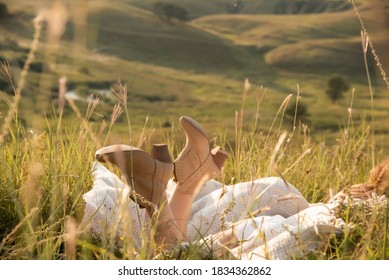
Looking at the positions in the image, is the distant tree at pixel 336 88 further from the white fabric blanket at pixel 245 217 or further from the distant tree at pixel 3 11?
the white fabric blanket at pixel 245 217

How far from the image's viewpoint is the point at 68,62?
4447 cm

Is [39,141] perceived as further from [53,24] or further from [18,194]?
[53,24]

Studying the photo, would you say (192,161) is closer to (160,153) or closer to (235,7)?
(160,153)

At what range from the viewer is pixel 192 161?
284 cm

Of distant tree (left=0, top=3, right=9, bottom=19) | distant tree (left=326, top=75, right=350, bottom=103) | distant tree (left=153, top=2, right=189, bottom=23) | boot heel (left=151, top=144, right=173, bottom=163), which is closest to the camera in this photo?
boot heel (left=151, top=144, right=173, bottom=163)

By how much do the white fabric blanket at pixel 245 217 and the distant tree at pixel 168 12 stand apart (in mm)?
55254

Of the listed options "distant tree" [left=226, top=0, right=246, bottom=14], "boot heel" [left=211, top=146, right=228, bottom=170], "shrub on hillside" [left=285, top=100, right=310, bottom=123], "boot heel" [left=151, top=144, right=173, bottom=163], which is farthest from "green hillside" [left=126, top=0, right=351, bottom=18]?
"boot heel" [left=151, top=144, right=173, bottom=163]

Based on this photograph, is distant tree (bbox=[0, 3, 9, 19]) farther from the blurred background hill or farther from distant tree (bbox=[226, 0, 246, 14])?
distant tree (bbox=[226, 0, 246, 14])

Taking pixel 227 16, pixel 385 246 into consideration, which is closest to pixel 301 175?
pixel 385 246

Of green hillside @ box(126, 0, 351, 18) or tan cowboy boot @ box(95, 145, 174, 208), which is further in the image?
green hillside @ box(126, 0, 351, 18)

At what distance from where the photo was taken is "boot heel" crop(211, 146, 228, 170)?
116 inches

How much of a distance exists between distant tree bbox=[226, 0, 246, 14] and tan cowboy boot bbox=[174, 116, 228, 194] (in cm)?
6539

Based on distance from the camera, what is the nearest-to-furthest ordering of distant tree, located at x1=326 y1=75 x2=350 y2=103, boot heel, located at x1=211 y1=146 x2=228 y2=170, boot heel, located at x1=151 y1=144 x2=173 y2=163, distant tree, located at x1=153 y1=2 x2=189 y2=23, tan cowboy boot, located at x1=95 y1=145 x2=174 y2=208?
tan cowboy boot, located at x1=95 y1=145 x2=174 y2=208 → boot heel, located at x1=151 y1=144 x2=173 y2=163 → boot heel, located at x1=211 y1=146 x2=228 y2=170 → distant tree, located at x1=326 y1=75 x2=350 y2=103 → distant tree, located at x1=153 y1=2 x2=189 y2=23

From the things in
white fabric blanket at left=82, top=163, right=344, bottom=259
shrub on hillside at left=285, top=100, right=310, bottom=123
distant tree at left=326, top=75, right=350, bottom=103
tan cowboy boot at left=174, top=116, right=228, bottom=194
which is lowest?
distant tree at left=326, top=75, right=350, bottom=103
